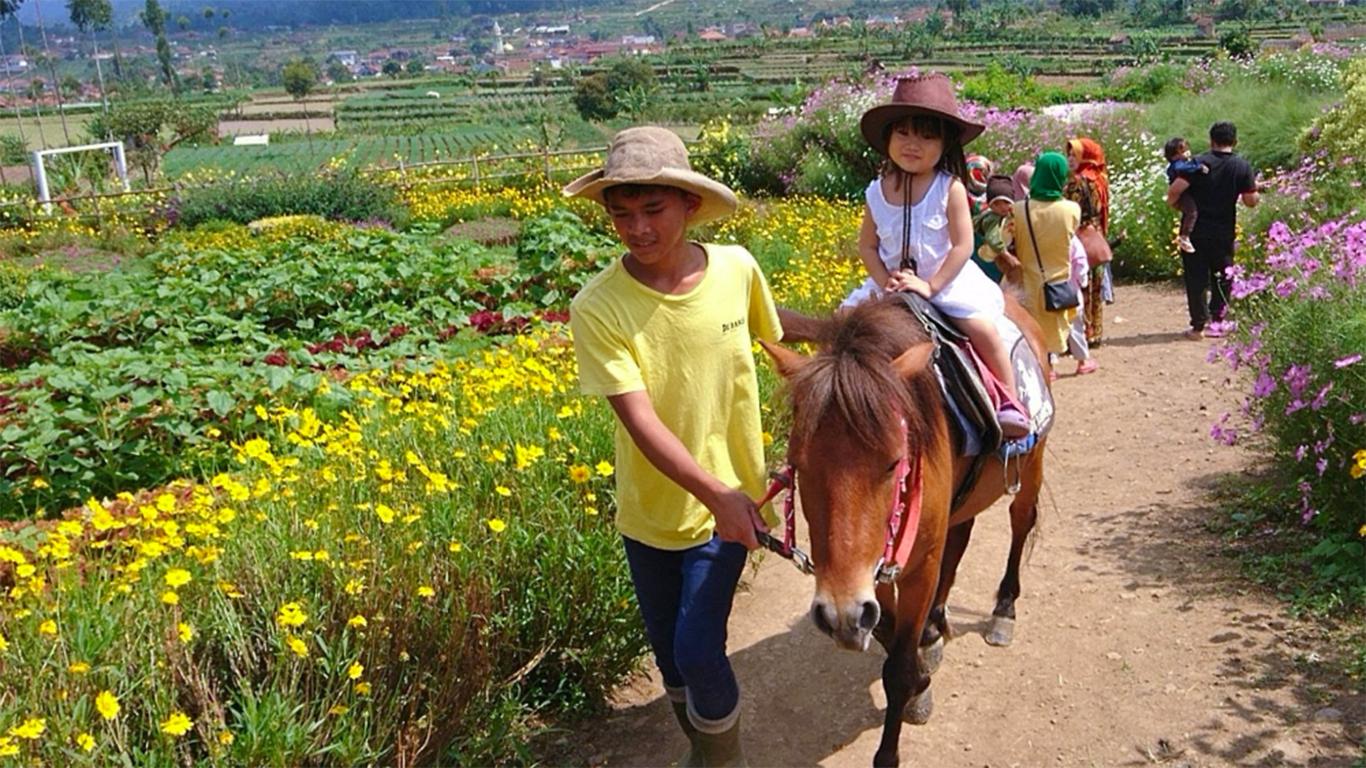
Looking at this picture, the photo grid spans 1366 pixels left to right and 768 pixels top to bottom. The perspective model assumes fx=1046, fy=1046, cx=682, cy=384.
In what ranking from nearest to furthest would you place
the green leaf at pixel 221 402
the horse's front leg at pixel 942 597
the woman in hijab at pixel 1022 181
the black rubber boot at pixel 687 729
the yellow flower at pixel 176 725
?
1. the yellow flower at pixel 176 725
2. the black rubber boot at pixel 687 729
3. the horse's front leg at pixel 942 597
4. the green leaf at pixel 221 402
5. the woman in hijab at pixel 1022 181

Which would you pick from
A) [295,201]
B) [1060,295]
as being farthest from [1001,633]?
[295,201]

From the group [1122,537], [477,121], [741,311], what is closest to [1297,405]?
[1122,537]

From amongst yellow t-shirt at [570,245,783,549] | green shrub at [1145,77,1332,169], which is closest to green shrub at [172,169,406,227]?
green shrub at [1145,77,1332,169]

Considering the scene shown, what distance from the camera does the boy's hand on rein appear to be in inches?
97.2

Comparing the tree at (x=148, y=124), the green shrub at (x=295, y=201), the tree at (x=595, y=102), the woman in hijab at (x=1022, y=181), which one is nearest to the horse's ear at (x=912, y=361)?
the woman in hijab at (x=1022, y=181)

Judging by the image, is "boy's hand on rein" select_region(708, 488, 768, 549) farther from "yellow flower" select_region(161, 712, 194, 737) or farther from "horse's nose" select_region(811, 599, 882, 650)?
"yellow flower" select_region(161, 712, 194, 737)

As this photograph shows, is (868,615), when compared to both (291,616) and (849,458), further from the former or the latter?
(291,616)

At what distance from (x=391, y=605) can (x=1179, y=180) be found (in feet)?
24.8

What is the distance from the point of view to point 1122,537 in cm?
503

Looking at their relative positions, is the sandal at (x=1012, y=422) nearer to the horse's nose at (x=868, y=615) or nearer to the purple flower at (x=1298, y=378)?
the horse's nose at (x=868, y=615)

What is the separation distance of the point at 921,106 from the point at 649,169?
5.05 ft

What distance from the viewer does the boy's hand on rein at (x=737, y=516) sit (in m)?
2.47

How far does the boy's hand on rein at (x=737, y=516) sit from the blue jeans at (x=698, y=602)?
35cm

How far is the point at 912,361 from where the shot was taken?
2.64 m
